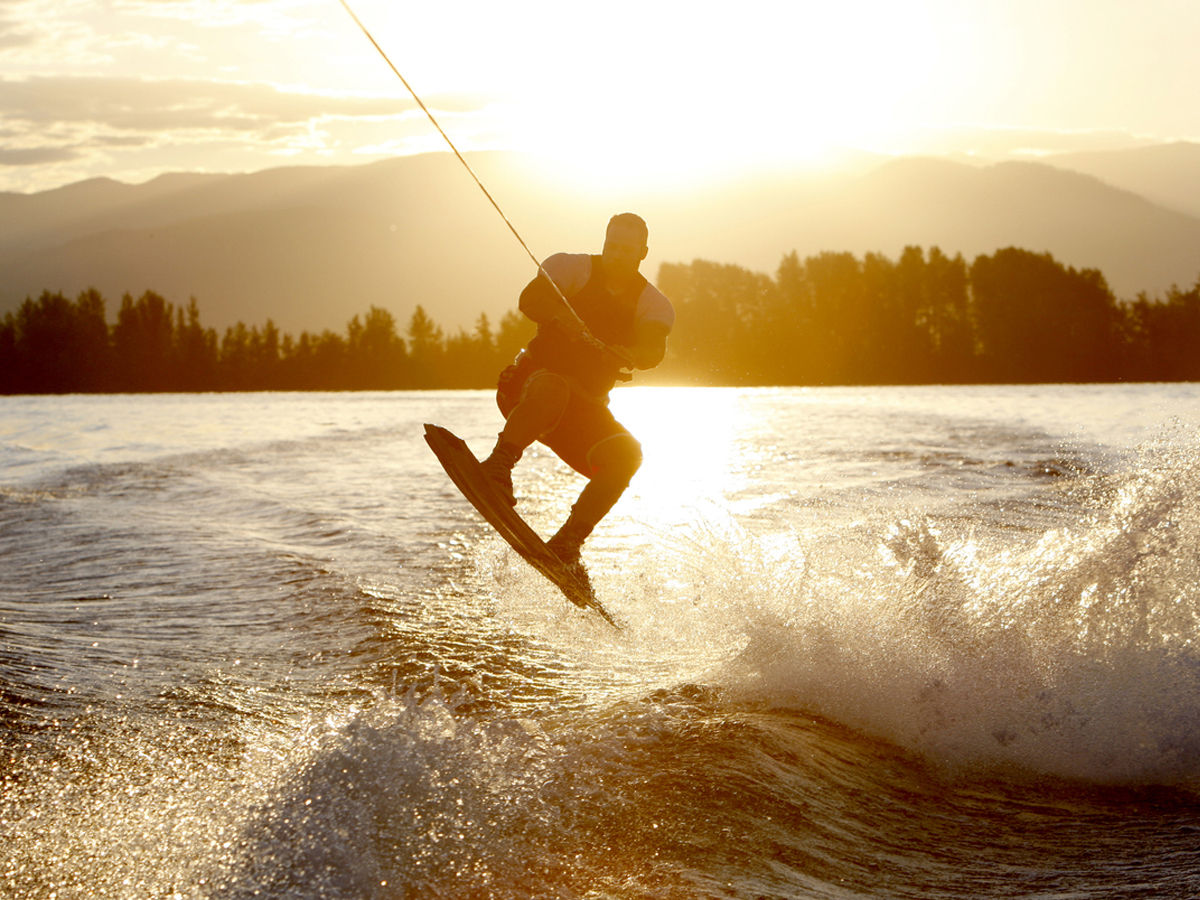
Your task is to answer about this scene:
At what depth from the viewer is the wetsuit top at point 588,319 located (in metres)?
7.13

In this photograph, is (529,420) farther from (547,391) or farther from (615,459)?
(615,459)

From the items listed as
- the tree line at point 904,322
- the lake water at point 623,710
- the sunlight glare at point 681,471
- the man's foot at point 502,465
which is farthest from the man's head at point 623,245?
the tree line at point 904,322

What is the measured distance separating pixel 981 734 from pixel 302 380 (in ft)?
376

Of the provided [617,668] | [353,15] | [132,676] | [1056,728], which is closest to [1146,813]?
[1056,728]

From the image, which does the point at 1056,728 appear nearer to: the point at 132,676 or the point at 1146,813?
the point at 1146,813

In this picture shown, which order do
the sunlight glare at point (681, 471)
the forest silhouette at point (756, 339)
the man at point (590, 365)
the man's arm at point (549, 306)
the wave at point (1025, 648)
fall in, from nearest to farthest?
the wave at point (1025, 648) → the man's arm at point (549, 306) → the man at point (590, 365) → the sunlight glare at point (681, 471) → the forest silhouette at point (756, 339)

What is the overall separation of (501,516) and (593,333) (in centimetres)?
135

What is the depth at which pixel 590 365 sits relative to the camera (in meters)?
7.20

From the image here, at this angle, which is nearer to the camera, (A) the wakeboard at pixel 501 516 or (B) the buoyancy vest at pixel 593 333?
(A) the wakeboard at pixel 501 516

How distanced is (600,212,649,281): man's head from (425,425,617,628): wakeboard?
149cm

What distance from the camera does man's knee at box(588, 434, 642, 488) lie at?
7.08m

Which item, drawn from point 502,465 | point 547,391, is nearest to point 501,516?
point 502,465

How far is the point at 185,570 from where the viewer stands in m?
8.51

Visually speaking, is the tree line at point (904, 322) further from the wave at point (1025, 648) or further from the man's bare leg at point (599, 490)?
the wave at point (1025, 648)
